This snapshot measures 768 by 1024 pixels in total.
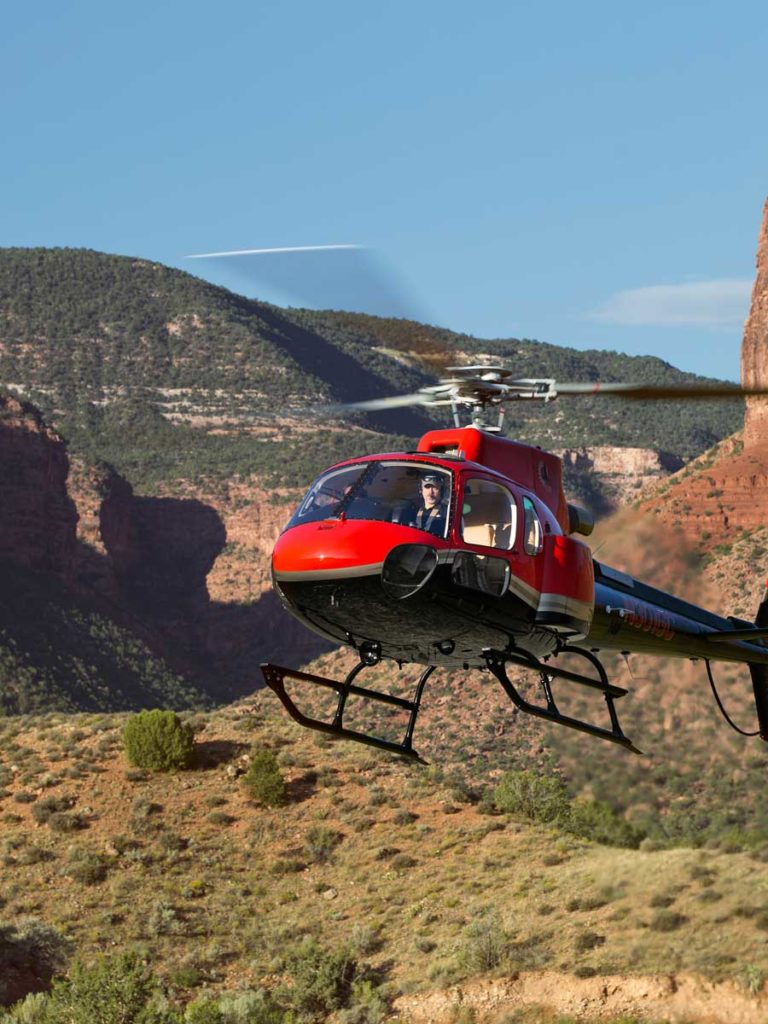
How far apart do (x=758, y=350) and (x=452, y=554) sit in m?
74.7

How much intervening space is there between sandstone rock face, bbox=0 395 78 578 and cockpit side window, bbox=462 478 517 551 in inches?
4031

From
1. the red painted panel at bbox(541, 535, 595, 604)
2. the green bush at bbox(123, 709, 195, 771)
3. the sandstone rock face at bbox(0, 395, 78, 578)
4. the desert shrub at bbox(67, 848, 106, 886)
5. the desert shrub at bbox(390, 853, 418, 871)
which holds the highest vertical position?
the red painted panel at bbox(541, 535, 595, 604)

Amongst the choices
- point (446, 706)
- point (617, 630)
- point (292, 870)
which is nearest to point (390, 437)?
point (446, 706)

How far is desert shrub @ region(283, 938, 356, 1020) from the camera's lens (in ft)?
117

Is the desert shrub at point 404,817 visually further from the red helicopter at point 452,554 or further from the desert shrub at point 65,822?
the red helicopter at point 452,554

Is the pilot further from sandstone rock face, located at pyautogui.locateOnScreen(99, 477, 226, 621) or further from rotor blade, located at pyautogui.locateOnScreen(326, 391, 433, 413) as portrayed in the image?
sandstone rock face, located at pyautogui.locateOnScreen(99, 477, 226, 621)

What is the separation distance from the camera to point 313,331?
162 meters

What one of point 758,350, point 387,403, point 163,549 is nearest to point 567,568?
point 387,403

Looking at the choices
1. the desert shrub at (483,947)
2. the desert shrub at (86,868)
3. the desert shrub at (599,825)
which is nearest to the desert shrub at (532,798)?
the desert shrub at (599,825)

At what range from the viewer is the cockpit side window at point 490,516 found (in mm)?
17078

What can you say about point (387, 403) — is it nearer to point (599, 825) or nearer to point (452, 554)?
point (452, 554)

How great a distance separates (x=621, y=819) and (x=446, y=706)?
21743mm

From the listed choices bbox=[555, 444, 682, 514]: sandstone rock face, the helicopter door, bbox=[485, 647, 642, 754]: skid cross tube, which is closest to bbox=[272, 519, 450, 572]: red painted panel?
the helicopter door

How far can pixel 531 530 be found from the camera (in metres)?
17.5
